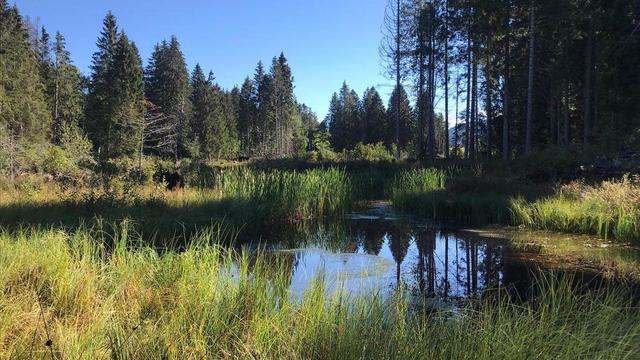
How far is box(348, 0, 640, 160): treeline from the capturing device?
17.9 m

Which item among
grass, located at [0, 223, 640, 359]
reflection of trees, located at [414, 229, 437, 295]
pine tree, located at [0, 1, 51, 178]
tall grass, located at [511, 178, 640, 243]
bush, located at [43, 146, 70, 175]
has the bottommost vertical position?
reflection of trees, located at [414, 229, 437, 295]

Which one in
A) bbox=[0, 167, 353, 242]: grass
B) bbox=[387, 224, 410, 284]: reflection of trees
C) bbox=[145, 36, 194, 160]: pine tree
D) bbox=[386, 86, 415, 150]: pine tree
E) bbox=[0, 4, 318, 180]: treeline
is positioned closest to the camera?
bbox=[387, 224, 410, 284]: reflection of trees

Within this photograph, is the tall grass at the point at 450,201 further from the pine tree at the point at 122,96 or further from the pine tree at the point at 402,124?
the pine tree at the point at 402,124

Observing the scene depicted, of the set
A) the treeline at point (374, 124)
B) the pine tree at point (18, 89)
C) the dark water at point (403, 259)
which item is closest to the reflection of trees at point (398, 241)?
the dark water at point (403, 259)

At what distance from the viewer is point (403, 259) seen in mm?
7238

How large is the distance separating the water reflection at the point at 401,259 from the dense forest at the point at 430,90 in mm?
8877

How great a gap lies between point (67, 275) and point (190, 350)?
63.0 inches

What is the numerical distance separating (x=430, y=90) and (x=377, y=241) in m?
18.8

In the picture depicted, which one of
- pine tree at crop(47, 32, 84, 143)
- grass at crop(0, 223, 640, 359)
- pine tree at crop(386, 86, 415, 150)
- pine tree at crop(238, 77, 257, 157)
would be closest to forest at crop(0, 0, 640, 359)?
grass at crop(0, 223, 640, 359)

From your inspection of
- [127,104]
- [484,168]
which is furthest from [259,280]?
[127,104]

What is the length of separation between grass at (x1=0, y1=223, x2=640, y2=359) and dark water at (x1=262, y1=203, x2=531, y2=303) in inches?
36.7

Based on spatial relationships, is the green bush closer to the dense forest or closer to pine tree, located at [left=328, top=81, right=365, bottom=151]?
the dense forest

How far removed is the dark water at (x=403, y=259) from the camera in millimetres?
5301

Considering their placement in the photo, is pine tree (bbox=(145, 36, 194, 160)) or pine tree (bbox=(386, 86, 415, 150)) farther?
pine tree (bbox=(386, 86, 415, 150))
